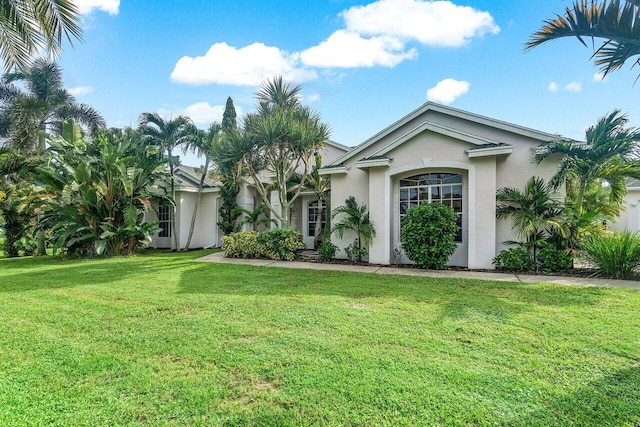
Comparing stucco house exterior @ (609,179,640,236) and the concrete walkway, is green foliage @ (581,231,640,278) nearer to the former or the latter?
the concrete walkway

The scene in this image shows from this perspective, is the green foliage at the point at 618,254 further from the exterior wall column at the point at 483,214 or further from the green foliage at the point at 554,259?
the exterior wall column at the point at 483,214

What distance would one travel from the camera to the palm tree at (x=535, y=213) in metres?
8.78

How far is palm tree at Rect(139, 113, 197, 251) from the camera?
15.4 m

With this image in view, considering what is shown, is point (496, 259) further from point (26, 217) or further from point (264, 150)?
point (26, 217)

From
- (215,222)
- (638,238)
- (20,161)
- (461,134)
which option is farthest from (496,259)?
(20,161)

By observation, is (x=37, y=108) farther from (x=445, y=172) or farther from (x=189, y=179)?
(x=445, y=172)

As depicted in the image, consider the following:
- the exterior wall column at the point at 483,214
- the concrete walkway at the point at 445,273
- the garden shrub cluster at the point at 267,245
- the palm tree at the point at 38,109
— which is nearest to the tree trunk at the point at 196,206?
the garden shrub cluster at the point at 267,245

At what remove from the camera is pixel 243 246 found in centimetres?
1263

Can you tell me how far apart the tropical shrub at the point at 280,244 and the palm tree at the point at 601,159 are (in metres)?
8.61

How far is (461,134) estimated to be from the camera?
980 centimetres

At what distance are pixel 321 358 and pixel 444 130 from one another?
28.8 ft

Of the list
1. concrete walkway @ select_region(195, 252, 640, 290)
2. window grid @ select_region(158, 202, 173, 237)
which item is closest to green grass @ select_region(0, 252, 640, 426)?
concrete walkway @ select_region(195, 252, 640, 290)

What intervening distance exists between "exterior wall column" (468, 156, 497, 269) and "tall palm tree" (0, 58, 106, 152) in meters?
19.9

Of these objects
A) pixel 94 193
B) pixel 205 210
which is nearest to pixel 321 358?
pixel 94 193
